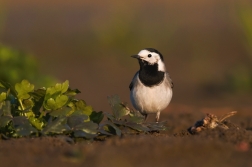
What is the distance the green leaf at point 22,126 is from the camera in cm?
577

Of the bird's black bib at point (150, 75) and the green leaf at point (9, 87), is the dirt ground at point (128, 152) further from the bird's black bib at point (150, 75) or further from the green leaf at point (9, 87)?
the bird's black bib at point (150, 75)

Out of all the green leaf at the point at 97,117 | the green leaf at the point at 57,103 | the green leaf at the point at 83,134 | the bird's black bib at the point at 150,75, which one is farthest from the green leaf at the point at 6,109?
the bird's black bib at the point at 150,75

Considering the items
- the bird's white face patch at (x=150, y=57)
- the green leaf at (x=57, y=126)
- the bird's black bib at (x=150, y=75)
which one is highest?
the bird's white face patch at (x=150, y=57)

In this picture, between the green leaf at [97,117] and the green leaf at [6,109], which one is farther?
the green leaf at [97,117]

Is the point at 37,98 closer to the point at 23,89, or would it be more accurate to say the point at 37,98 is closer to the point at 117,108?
the point at 23,89

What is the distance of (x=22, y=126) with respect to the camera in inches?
229

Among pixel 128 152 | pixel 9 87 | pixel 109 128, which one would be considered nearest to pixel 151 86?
pixel 109 128

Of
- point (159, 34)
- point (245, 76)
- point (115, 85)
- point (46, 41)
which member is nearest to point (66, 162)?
point (245, 76)

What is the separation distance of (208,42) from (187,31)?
212 cm

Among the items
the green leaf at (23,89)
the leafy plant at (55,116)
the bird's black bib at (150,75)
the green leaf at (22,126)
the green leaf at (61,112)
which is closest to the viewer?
the green leaf at (22,126)

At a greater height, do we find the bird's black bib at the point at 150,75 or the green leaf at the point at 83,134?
the bird's black bib at the point at 150,75

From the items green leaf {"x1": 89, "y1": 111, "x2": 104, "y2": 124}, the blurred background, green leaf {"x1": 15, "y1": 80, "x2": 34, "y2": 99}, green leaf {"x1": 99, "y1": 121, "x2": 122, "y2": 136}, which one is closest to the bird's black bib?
green leaf {"x1": 89, "y1": 111, "x2": 104, "y2": 124}

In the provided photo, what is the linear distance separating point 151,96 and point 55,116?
73.5 inches

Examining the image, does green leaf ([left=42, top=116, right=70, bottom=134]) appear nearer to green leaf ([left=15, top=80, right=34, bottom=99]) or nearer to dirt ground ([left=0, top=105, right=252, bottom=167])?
dirt ground ([left=0, top=105, right=252, bottom=167])
